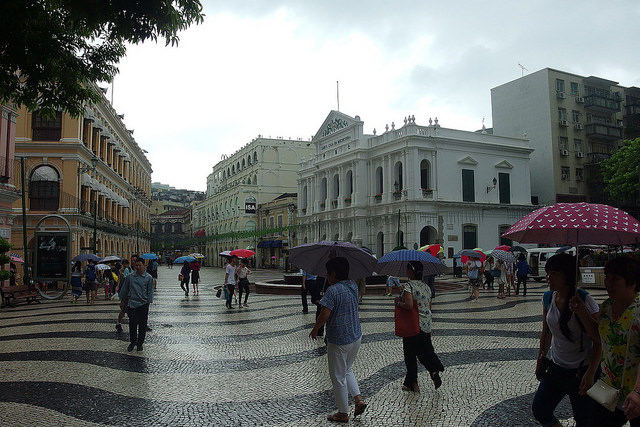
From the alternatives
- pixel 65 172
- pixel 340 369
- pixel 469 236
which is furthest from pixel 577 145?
pixel 340 369

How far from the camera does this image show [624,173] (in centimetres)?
3925

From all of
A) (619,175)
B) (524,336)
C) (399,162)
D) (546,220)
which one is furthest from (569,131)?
(546,220)

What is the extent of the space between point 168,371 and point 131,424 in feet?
7.92

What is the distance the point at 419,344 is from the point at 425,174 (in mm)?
34129

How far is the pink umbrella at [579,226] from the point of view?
491 cm

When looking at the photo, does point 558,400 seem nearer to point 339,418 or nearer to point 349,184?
point 339,418

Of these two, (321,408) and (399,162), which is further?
(399,162)

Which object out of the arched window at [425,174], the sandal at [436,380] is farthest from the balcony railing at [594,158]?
the sandal at [436,380]

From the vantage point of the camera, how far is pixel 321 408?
19.0 ft

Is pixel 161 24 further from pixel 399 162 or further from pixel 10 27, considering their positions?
pixel 399 162

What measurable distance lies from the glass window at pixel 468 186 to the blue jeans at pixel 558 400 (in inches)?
1432

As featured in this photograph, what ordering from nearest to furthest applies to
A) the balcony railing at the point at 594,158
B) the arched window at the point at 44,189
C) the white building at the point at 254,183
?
the arched window at the point at 44,189, the balcony railing at the point at 594,158, the white building at the point at 254,183

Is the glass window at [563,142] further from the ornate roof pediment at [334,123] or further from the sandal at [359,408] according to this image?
the sandal at [359,408]

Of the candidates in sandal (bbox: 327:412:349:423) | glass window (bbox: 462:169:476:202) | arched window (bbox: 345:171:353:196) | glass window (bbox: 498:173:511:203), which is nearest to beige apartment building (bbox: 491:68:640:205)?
glass window (bbox: 498:173:511:203)
